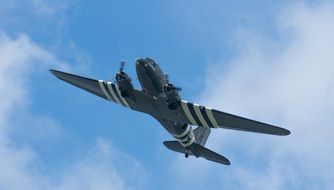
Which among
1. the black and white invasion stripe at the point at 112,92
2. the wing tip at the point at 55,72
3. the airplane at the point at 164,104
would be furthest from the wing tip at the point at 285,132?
the wing tip at the point at 55,72

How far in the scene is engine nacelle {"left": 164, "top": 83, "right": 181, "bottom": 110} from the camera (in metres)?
61.8

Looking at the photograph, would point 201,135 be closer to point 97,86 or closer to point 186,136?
point 186,136

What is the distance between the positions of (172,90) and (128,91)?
4.55 metres

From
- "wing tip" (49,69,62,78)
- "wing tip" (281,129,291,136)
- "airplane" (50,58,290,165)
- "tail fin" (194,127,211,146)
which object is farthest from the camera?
"tail fin" (194,127,211,146)

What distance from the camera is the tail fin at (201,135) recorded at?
2970 inches

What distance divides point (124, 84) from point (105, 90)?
5.08 meters

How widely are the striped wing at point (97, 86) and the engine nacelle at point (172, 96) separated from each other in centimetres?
552

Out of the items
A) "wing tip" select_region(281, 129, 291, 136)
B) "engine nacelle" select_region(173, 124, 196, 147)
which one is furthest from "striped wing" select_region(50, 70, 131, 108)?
"wing tip" select_region(281, 129, 291, 136)

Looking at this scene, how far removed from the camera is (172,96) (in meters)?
62.1

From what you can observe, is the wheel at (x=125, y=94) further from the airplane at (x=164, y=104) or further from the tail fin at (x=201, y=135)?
the tail fin at (x=201, y=135)

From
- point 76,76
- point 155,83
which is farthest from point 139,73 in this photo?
point 76,76

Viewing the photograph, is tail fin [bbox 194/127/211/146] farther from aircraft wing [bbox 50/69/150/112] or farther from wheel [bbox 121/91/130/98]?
wheel [bbox 121/91/130/98]

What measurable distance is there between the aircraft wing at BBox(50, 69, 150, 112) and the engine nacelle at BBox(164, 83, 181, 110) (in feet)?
8.43

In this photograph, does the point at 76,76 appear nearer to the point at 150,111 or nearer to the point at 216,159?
the point at 150,111
